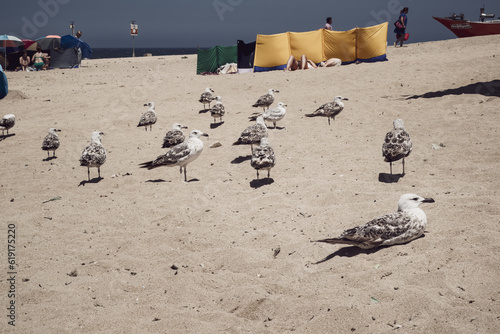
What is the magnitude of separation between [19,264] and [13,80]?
88.3ft

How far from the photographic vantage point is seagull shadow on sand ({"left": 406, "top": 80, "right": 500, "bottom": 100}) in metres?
14.8

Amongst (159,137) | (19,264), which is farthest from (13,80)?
(19,264)

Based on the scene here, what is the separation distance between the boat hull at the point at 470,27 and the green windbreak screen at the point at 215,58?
19.3 metres

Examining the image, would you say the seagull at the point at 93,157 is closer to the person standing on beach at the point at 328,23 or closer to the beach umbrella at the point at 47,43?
the person standing on beach at the point at 328,23

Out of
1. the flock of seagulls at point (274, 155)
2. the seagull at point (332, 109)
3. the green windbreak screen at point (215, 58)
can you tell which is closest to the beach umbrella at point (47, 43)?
the green windbreak screen at point (215, 58)

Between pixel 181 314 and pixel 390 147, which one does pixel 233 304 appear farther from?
pixel 390 147

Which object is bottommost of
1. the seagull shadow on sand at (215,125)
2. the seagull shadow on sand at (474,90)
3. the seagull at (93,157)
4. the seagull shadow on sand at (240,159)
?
the seagull shadow on sand at (240,159)

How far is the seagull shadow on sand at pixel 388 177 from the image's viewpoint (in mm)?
9219

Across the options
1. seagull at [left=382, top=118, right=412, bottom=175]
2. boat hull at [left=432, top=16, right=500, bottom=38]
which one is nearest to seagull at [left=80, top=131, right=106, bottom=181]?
seagull at [left=382, top=118, right=412, bottom=175]

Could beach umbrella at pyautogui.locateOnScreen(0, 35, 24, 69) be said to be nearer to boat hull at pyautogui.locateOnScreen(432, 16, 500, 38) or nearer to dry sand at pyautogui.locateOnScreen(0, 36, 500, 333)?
dry sand at pyautogui.locateOnScreen(0, 36, 500, 333)

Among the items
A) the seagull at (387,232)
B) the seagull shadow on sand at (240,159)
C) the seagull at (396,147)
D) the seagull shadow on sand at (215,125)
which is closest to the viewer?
the seagull at (387,232)

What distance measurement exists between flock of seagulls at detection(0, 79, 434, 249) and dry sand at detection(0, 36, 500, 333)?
0.27 m

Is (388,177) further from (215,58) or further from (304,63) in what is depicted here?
(215,58)

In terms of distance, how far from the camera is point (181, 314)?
17.9ft
